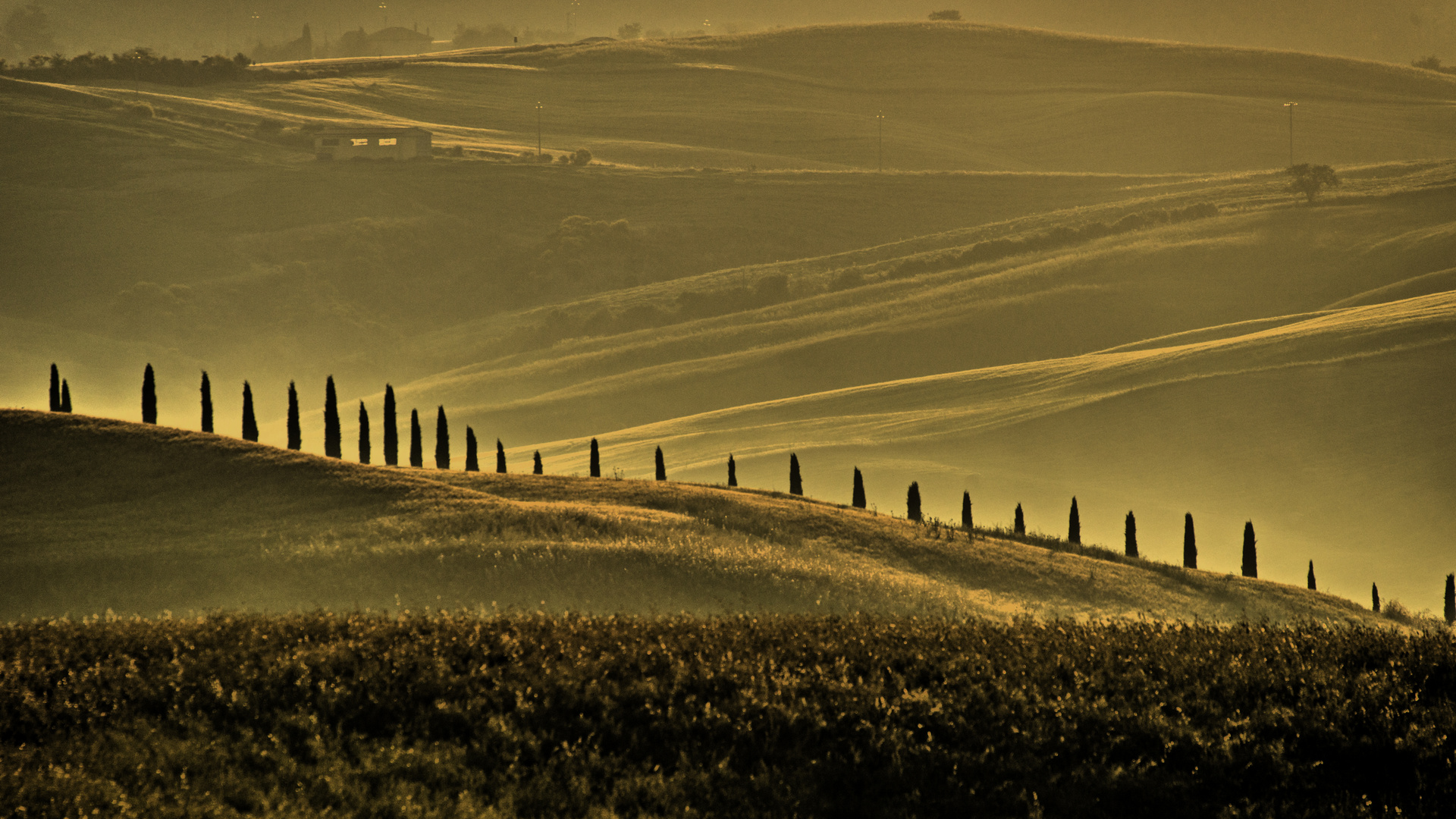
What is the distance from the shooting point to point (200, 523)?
3062cm

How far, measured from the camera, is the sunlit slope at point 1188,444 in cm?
6291

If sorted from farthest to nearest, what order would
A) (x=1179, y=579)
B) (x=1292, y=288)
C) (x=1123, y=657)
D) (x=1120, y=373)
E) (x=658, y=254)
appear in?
(x=658, y=254), (x=1292, y=288), (x=1120, y=373), (x=1179, y=579), (x=1123, y=657)

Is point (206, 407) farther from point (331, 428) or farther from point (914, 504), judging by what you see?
point (914, 504)

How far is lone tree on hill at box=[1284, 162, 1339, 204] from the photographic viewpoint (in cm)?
15238

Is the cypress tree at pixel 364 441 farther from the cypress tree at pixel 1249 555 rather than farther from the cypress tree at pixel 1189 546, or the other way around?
the cypress tree at pixel 1249 555

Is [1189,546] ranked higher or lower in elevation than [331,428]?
lower

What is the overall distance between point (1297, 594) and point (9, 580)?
115 ft

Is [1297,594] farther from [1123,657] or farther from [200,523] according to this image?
[200,523]

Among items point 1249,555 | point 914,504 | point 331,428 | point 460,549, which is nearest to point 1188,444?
point 1249,555

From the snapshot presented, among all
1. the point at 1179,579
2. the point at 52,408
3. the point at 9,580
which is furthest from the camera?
the point at 52,408

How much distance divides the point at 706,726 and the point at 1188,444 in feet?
230

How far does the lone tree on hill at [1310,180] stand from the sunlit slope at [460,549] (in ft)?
430

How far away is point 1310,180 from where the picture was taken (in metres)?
153

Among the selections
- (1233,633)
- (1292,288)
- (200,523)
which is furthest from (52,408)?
(1292,288)
